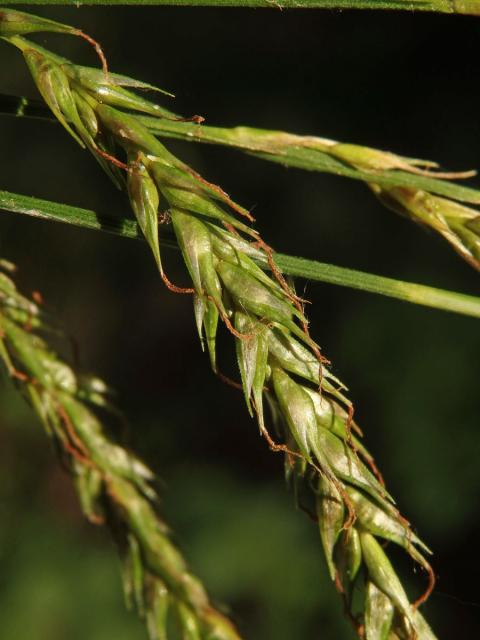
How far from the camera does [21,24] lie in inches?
31.9

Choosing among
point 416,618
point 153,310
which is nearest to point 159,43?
point 153,310

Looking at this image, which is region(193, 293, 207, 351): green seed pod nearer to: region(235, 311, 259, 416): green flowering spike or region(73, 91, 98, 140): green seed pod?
region(235, 311, 259, 416): green flowering spike

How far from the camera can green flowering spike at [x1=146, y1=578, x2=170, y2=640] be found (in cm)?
110

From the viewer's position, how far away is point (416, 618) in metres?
0.87

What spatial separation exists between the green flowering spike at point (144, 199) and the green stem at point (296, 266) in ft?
0.27

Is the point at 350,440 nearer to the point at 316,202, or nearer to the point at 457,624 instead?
the point at 457,624

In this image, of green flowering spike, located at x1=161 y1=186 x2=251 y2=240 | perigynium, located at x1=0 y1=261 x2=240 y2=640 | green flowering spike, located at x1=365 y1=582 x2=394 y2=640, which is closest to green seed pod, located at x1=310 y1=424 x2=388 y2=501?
green flowering spike, located at x1=365 y1=582 x2=394 y2=640

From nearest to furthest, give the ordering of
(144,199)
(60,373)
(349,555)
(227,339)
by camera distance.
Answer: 1. (144,199)
2. (349,555)
3. (60,373)
4. (227,339)

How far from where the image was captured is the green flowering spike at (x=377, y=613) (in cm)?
87

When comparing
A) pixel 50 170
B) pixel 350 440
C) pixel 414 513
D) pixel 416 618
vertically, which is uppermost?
pixel 350 440

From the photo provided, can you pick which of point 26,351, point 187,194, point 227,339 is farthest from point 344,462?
point 227,339

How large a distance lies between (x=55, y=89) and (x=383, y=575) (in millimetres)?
575

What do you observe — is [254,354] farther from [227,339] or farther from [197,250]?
[227,339]

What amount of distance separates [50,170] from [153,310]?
1.06m
